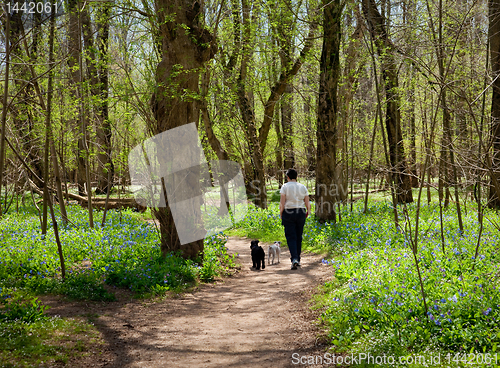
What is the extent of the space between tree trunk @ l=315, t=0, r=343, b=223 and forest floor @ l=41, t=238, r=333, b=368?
4.22m

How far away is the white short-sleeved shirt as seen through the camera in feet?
24.9

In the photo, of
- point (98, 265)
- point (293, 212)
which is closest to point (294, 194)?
point (293, 212)

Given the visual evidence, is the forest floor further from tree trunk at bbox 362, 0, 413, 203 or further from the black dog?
tree trunk at bbox 362, 0, 413, 203

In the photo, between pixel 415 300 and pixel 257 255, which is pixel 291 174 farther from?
pixel 415 300

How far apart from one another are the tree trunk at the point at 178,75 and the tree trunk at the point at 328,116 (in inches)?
171


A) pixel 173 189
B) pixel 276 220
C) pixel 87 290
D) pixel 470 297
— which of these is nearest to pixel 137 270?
pixel 87 290

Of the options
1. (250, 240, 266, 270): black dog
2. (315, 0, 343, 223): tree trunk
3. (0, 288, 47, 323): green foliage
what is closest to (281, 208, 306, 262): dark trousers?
(250, 240, 266, 270): black dog

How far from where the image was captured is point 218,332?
4473mm

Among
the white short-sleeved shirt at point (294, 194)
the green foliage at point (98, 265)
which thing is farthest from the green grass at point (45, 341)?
the white short-sleeved shirt at point (294, 194)

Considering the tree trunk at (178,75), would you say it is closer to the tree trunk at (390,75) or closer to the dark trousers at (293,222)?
the dark trousers at (293,222)

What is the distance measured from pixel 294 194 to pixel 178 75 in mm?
3164

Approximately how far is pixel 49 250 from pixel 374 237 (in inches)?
248

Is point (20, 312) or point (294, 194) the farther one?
point (294, 194)

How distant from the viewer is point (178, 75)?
274 inches
